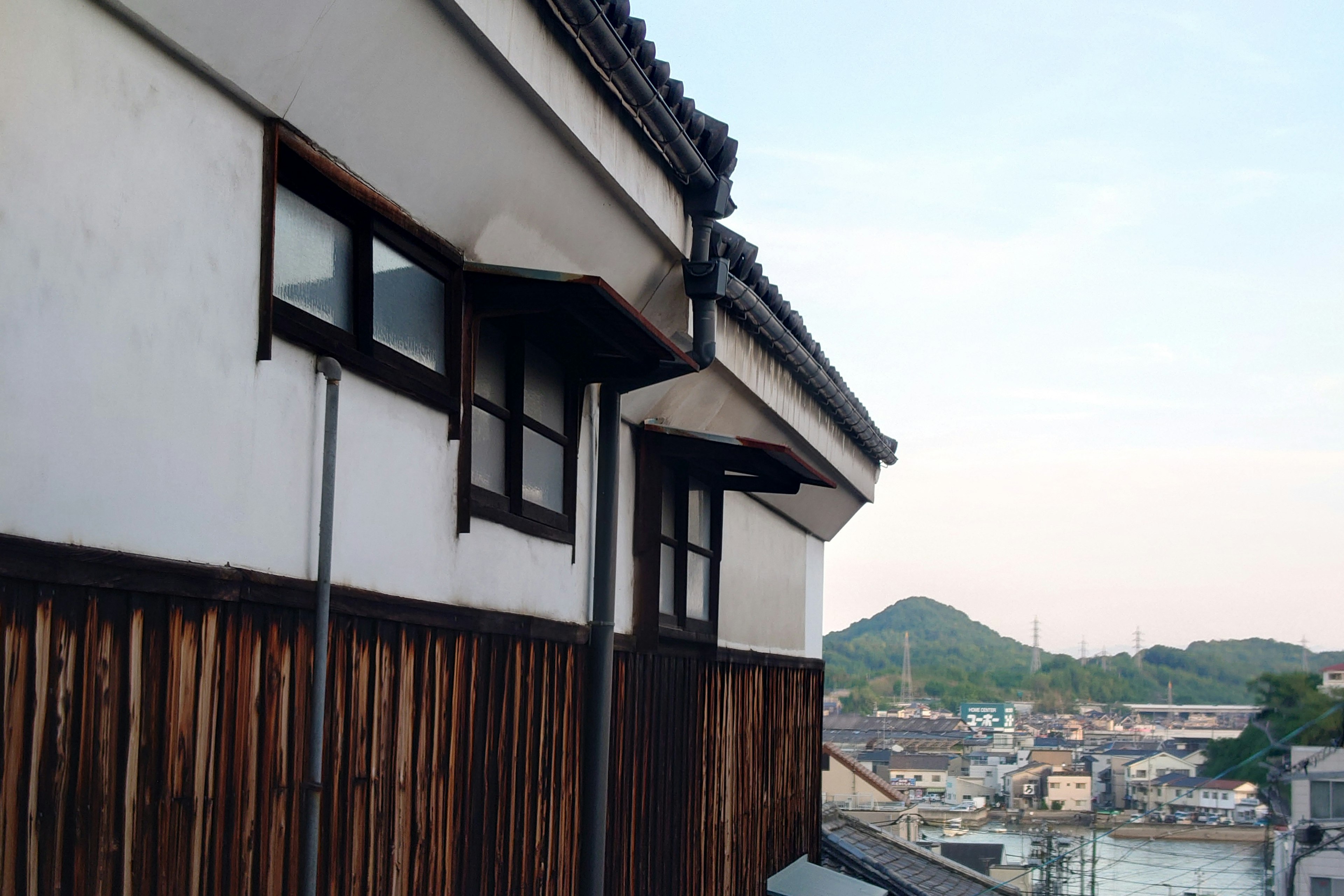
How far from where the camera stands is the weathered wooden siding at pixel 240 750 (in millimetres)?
3557

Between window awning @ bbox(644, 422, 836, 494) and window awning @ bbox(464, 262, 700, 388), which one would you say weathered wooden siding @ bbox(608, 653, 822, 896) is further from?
window awning @ bbox(464, 262, 700, 388)

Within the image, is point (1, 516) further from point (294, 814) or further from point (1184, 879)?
point (1184, 879)

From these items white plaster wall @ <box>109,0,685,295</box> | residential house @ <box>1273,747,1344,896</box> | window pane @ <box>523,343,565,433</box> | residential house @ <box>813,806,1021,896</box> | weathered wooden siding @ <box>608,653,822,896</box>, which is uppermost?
white plaster wall @ <box>109,0,685,295</box>

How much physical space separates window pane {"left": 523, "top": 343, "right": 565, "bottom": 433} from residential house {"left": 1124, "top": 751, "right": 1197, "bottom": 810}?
11719 cm

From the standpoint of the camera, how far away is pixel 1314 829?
112ft

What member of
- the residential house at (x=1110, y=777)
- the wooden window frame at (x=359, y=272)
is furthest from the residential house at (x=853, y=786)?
the wooden window frame at (x=359, y=272)

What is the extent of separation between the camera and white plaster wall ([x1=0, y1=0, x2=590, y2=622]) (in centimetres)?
353

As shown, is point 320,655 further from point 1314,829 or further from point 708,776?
point 1314,829

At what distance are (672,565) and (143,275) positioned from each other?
6634mm

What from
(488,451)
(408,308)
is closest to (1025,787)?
(488,451)

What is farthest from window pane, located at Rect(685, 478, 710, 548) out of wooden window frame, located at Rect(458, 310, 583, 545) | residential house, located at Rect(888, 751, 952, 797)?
residential house, located at Rect(888, 751, 952, 797)

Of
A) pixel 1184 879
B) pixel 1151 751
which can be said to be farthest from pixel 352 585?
pixel 1151 751

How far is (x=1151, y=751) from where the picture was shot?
133625 mm

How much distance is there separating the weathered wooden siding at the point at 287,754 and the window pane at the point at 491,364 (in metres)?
1.31
